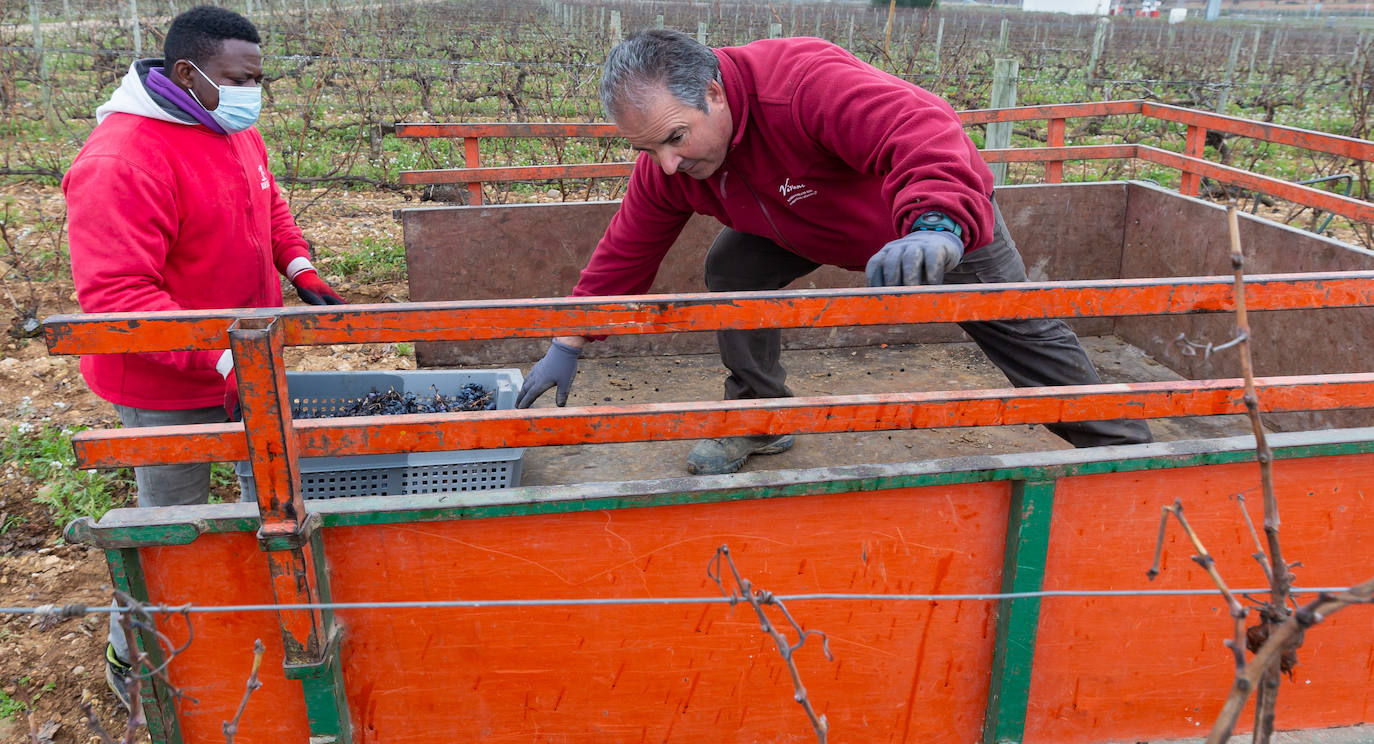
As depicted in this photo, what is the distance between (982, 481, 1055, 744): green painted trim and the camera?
1.81 m

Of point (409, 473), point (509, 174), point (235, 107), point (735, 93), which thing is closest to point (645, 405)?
point (735, 93)

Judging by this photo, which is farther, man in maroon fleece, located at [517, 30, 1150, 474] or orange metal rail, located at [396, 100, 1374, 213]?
orange metal rail, located at [396, 100, 1374, 213]

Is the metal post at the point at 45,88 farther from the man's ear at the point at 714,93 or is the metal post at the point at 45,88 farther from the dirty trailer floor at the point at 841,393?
the man's ear at the point at 714,93

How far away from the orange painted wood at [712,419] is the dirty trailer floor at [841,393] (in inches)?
59.4

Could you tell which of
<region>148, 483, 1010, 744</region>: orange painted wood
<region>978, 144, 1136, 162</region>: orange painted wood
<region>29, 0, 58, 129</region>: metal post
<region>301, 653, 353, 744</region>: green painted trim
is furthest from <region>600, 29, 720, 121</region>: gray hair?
<region>29, 0, 58, 129</region>: metal post

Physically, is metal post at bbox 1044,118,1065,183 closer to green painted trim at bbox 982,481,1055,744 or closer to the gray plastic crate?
the gray plastic crate

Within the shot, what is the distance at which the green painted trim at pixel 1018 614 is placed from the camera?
1.81 meters

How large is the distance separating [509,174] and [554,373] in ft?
6.47

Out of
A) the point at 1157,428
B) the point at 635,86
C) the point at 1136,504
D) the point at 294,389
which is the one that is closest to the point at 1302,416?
the point at 1157,428

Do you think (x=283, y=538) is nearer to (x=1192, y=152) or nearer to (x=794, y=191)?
(x=794, y=191)

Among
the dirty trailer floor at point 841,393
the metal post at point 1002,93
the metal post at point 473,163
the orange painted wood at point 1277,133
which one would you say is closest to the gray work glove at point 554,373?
the dirty trailer floor at point 841,393

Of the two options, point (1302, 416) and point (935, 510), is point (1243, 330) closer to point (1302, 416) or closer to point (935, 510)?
point (935, 510)

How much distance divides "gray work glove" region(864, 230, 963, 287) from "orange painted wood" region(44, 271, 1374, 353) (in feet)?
0.80

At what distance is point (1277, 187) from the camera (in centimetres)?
405
